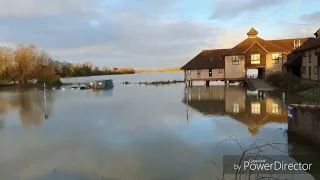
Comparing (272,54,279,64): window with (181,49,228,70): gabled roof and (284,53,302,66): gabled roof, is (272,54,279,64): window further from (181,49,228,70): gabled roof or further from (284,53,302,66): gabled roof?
(181,49,228,70): gabled roof

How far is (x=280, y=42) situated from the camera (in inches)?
1735

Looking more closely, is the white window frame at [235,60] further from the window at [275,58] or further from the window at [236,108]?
the window at [236,108]

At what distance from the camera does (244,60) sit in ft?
134

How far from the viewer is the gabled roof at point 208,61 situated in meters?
44.0

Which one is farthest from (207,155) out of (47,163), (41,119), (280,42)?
(280,42)

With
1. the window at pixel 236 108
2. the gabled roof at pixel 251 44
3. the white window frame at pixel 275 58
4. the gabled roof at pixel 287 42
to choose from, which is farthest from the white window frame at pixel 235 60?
the window at pixel 236 108

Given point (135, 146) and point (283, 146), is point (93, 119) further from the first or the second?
point (283, 146)

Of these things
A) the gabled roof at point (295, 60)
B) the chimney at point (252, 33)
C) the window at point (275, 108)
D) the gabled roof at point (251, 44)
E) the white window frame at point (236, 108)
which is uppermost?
the chimney at point (252, 33)

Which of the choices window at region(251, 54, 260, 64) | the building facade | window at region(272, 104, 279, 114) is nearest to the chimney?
the building facade

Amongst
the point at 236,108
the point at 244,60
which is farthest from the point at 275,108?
the point at 244,60

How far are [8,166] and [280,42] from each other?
42.3 m

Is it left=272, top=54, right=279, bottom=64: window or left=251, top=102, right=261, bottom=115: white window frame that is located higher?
left=272, top=54, right=279, bottom=64: window

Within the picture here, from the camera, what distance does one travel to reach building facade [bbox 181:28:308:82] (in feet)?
130

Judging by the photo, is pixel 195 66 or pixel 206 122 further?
pixel 195 66
